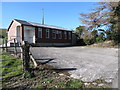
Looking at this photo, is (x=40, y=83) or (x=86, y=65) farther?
(x=86, y=65)

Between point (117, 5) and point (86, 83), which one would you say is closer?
point (86, 83)

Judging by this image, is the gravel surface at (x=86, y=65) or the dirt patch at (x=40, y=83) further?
the gravel surface at (x=86, y=65)

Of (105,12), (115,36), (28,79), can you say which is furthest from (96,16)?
(28,79)

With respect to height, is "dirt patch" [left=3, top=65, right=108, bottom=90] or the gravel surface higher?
the gravel surface

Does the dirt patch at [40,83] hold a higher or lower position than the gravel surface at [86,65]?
lower

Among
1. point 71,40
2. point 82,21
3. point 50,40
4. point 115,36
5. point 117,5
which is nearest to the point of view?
point 117,5

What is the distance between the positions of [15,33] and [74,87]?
14805 mm

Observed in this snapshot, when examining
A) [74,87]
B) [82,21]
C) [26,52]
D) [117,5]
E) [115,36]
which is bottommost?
[74,87]

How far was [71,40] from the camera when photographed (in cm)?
2186

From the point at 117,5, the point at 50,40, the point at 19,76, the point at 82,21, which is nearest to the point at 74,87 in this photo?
the point at 19,76

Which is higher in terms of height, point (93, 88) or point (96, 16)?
point (96, 16)

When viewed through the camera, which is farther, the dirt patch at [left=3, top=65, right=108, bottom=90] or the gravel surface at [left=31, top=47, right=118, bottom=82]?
the gravel surface at [left=31, top=47, right=118, bottom=82]

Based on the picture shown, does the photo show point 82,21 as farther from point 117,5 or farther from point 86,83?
point 86,83

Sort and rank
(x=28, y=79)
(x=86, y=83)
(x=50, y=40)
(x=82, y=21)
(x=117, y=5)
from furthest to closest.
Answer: (x=50, y=40) < (x=82, y=21) < (x=117, y=5) < (x=28, y=79) < (x=86, y=83)
